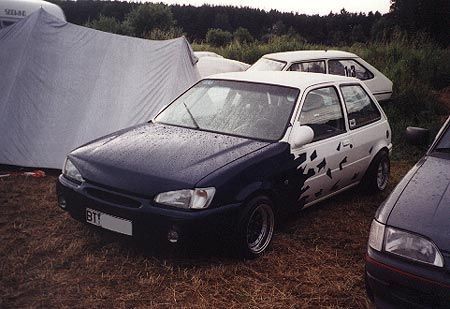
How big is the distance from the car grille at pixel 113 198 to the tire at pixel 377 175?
296cm

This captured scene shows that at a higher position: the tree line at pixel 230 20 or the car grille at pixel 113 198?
the car grille at pixel 113 198

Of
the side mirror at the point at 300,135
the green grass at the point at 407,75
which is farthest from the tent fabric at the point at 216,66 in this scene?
the side mirror at the point at 300,135

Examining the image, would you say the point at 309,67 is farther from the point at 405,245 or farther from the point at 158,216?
the point at 405,245

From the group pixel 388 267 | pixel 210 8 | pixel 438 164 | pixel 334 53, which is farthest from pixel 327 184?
pixel 210 8

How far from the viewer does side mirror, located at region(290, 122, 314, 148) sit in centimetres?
424

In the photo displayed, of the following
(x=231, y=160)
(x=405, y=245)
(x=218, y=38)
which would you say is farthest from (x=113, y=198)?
(x=218, y=38)

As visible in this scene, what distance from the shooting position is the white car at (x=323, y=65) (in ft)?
28.5

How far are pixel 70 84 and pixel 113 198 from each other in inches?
128

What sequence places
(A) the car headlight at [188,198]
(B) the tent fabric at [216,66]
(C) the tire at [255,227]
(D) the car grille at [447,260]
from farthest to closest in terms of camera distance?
(B) the tent fabric at [216,66], (C) the tire at [255,227], (A) the car headlight at [188,198], (D) the car grille at [447,260]

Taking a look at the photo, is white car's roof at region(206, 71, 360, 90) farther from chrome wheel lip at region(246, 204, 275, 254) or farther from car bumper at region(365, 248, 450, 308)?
car bumper at region(365, 248, 450, 308)

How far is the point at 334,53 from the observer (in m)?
9.43

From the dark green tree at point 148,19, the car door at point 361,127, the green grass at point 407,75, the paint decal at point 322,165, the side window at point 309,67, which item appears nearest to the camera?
the paint decal at point 322,165

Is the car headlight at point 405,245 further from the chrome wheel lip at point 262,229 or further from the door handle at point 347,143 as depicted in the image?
the door handle at point 347,143

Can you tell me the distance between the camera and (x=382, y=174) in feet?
19.4
